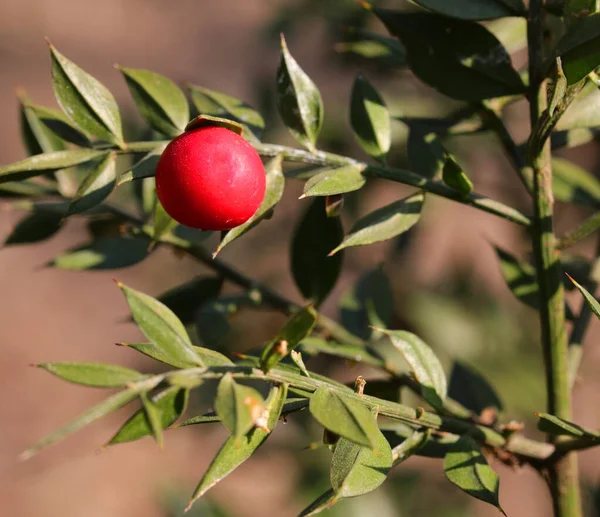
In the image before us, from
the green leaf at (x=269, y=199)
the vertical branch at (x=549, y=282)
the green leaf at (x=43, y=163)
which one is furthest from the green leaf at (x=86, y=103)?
the vertical branch at (x=549, y=282)

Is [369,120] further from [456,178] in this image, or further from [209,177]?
[209,177]

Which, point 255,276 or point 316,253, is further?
point 255,276

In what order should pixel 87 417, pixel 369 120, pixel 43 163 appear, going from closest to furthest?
pixel 87 417
pixel 43 163
pixel 369 120

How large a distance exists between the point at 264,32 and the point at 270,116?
0.28 meters

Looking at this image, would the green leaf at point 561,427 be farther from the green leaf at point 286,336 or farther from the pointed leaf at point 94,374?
the pointed leaf at point 94,374

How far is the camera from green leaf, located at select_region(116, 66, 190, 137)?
63 centimetres

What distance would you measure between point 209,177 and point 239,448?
187mm

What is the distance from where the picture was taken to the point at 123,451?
3289mm

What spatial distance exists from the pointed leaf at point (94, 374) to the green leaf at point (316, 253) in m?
0.32

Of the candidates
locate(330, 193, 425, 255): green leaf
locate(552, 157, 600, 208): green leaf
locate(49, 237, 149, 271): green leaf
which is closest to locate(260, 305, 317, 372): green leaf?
locate(330, 193, 425, 255): green leaf

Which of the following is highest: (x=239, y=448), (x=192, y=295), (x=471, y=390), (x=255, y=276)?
(x=239, y=448)

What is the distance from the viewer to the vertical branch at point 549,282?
61 centimetres

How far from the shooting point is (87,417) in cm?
37

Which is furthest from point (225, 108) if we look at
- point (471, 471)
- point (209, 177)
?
point (471, 471)
